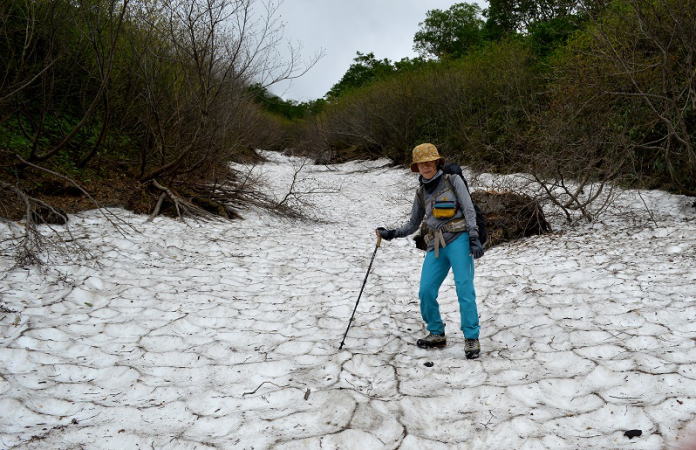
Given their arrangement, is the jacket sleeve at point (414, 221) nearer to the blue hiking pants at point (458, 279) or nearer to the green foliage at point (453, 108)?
the blue hiking pants at point (458, 279)

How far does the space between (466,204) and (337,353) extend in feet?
6.06

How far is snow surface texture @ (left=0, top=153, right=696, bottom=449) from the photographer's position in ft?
9.61

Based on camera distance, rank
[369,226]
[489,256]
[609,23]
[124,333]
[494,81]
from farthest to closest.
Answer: [494,81] → [369,226] → [609,23] → [489,256] → [124,333]

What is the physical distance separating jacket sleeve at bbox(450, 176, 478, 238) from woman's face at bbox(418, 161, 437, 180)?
0.18m

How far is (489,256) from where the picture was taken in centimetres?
777

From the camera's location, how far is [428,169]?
4.00 metres

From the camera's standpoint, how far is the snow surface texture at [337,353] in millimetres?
2930

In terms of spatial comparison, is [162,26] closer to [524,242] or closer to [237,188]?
[237,188]

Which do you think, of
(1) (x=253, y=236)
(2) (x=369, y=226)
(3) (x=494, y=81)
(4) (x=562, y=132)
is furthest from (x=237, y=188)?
(3) (x=494, y=81)

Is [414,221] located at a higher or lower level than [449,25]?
lower

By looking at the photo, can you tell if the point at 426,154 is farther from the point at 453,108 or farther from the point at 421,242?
the point at 453,108

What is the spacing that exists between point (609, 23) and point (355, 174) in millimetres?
14446

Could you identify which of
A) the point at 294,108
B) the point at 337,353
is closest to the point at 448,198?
the point at 337,353

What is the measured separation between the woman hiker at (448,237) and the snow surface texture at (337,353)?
1.56 feet
